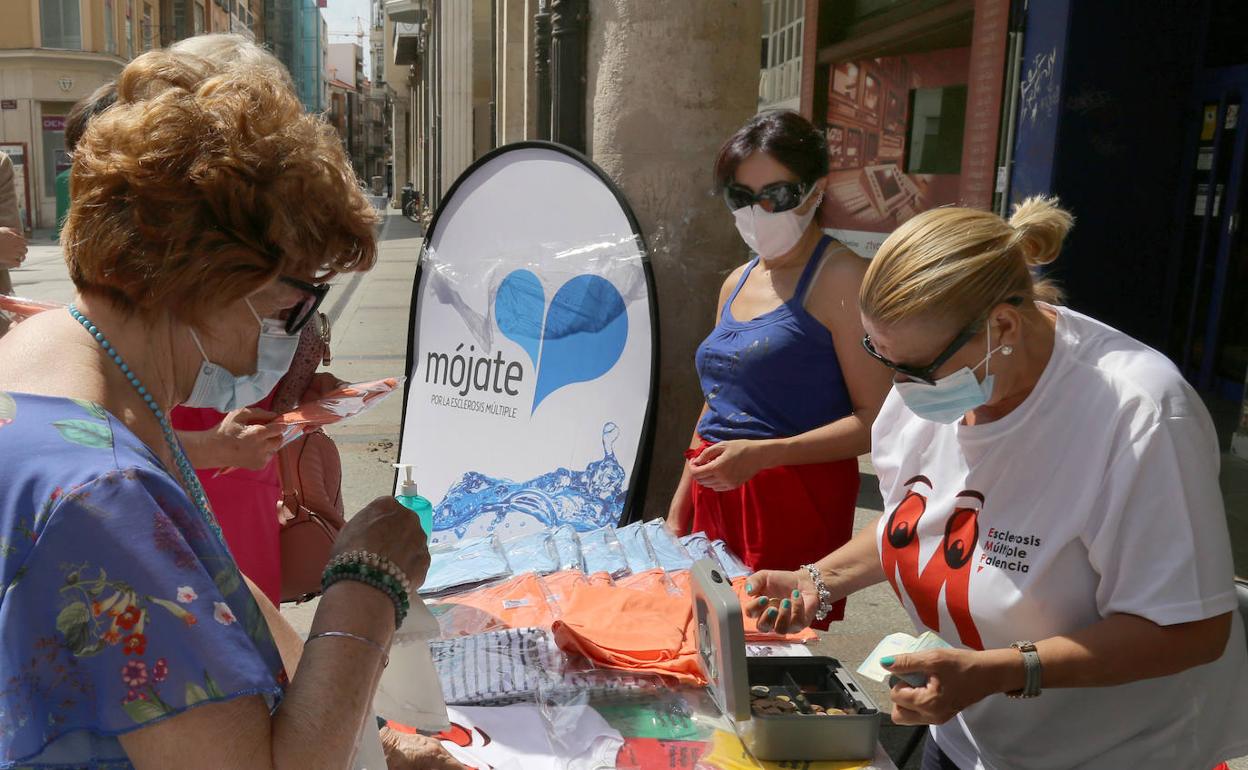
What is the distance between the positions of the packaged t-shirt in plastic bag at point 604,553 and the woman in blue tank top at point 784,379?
0.25 metres

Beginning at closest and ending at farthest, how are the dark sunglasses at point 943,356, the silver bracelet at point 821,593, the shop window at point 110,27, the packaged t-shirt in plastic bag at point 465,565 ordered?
the dark sunglasses at point 943,356 → the silver bracelet at point 821,593 → the packaged t-shirt in plastic bag at point 465,565 → the shop window at point 110,27

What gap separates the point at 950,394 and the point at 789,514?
1.01 metres

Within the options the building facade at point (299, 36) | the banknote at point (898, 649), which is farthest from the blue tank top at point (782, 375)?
the building facade at point (299, 36)

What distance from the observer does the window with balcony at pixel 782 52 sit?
1145cm

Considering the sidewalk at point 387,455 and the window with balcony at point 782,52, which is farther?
the window with balcony at point 782,52

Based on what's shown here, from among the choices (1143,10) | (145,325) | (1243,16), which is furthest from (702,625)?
(1243,16)

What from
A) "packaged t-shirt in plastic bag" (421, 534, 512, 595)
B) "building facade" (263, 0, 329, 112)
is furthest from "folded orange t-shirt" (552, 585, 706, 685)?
"building facade" (263, 0, 329, 112)

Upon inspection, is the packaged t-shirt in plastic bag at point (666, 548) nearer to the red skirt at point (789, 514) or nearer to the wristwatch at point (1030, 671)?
the red skirt at point (789, 514)

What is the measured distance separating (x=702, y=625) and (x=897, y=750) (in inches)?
61.5

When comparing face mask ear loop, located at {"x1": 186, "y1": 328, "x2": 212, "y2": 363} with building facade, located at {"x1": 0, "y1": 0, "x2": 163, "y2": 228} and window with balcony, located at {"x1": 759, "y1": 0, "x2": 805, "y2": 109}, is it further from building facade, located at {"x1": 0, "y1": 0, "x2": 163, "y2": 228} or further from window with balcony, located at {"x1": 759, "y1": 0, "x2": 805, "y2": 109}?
building facade, located at {"x1": 0, "y1": 0, "x2": 163, "y2": 228}

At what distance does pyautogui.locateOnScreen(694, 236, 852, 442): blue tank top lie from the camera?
8.22 ft

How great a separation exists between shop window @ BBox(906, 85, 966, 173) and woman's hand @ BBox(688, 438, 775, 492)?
624 cm

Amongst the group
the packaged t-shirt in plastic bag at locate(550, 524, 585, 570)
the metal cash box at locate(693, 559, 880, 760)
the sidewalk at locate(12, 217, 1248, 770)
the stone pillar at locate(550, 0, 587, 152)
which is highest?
the stone pillar at locate(550, 0, 587, 152)

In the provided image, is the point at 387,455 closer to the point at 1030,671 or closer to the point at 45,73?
the point at 1030,671
